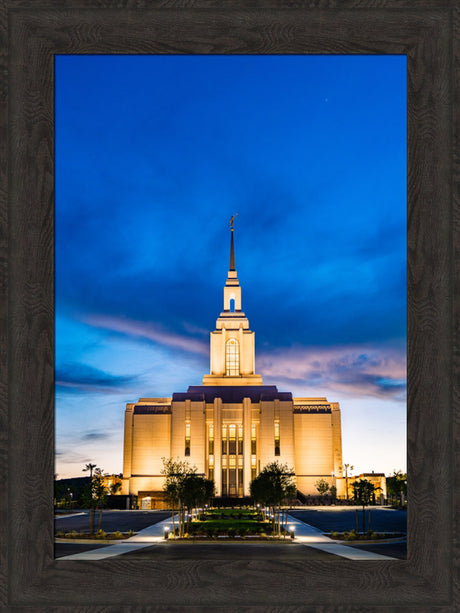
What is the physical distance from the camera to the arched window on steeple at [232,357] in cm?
11339

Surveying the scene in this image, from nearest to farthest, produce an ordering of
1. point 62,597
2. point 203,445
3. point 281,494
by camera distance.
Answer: point 62,597 → point 281,494 → point 203,445

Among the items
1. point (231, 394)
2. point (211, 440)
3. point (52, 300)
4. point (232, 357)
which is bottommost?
point (211, 440)

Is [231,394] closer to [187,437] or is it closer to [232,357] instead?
[187,437]

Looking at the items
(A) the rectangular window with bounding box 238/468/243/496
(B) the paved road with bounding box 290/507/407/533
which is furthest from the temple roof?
(B) the paved road with bounding box 290/507/407/533

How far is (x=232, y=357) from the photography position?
4481 inches

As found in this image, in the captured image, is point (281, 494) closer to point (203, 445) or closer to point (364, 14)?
point (364, 14)

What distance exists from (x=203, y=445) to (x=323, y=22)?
8746 cm

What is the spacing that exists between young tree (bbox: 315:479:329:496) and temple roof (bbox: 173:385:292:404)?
1173 centimetres

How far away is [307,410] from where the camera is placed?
321 ft

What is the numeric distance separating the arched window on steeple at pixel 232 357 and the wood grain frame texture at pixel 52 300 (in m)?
106

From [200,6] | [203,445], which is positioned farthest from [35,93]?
[203,445]

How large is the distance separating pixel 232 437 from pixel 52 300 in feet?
293

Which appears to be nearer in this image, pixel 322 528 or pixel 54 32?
pixel 54 32

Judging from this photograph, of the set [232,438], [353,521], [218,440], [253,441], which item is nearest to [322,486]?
[253,441]
